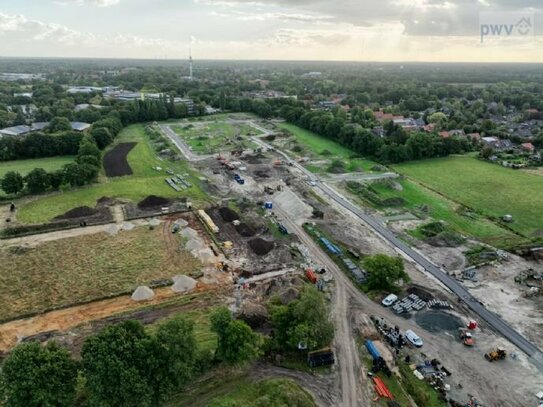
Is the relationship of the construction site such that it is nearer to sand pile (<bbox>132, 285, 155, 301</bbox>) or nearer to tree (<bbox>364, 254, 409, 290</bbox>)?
sand pile (<bbox>132, 285, 155, 301</bbox>)

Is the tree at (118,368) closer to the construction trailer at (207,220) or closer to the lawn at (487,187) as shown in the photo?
the construction trailer at (207,220)

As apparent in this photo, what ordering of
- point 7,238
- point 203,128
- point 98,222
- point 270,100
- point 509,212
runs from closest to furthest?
point 7,238
point 98,222
point 509,212
point 203,128
point 270,100

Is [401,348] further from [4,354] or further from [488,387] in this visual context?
[4,354]

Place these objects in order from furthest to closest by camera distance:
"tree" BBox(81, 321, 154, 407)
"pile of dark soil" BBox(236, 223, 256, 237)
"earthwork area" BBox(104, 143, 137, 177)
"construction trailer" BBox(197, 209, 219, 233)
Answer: "earthwork area" BBox(104, 143, 137, 177), "construction trailer" BBox(197, 209, 219, 233), "pile of dark soil" BBox(236, 223, 256, 237), "tree" BBox(81, 321, 154, 407)

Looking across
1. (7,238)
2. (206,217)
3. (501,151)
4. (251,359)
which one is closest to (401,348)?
(251,359)

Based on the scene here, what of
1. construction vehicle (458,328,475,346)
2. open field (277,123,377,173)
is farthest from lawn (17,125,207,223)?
construction vehicle (458,328,475,346)

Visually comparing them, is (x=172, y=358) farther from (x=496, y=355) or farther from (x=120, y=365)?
(x=496, y=355)
